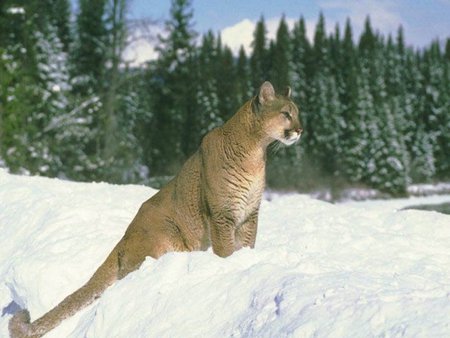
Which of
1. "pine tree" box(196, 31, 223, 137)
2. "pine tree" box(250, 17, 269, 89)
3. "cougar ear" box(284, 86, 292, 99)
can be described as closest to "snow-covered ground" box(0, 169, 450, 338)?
"cougar ear" box(284, 86, 292, 99)

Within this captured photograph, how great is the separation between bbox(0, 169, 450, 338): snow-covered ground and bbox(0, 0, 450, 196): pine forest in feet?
5.67

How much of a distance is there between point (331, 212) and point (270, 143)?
4.24m

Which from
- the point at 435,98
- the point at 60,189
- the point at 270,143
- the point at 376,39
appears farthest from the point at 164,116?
Result: the point at 376,39

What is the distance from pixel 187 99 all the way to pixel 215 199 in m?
51.8

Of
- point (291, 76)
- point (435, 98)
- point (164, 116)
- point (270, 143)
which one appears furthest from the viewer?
point (435, 98)

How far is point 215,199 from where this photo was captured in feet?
22.9

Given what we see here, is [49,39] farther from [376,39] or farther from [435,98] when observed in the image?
[376,39]

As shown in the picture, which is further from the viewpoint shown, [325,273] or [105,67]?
[105,67]

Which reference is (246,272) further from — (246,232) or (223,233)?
(246,232)

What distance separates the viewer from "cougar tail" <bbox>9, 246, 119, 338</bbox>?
6.43m

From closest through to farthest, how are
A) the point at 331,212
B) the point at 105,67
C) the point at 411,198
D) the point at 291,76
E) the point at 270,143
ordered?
the point at 270,143 < the point at 331,212 < the point at 105,67 < the point at 411,198 < the point at 291,76

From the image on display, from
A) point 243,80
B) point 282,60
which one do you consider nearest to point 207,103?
point 243,80

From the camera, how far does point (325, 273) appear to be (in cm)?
532

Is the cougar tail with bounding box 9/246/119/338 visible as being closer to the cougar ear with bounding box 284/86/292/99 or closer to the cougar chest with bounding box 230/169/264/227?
the cougar chest with bounding box 230/169/264/227
